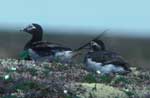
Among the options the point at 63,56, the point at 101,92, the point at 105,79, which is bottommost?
the point at 63,56

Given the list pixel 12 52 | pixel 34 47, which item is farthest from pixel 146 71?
pixel 12 52

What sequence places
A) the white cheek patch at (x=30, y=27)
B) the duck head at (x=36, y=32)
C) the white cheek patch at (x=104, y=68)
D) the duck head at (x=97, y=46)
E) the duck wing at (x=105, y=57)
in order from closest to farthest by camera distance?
the white cheek patch at (x=104, y=68), the duck wing at (x=105, y=57), the duck head at (x=97, y=46), the duck head at (x=36, y=32), the white cheek patch at (x=30, y=27)

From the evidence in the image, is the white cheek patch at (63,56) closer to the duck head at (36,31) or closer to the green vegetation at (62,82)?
the green vegetation at (62,82)

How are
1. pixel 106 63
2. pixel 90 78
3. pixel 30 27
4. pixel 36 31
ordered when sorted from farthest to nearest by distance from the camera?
pixel 30 27
pixel 36 31
pixel 106 63
pixel 90 78

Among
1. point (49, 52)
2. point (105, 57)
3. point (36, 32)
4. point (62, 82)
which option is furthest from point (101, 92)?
point (36, 32)

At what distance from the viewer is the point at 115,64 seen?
74.1ft

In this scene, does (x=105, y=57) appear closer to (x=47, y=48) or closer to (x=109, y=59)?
(x=109, y=59)

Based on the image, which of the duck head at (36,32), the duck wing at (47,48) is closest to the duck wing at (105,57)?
the duck wing at (47,48)

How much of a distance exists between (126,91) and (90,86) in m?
0.74

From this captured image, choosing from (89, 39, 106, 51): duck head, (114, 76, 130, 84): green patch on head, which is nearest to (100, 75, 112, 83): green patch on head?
(114, 76, 130, 84): green patch on head

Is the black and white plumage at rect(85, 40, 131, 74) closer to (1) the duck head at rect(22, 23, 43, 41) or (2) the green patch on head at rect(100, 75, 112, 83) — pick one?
(2) the green patch on head at rect(100, 75, 112, 83)

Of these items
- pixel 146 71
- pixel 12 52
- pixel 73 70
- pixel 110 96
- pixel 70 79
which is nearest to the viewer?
pixel 110 96

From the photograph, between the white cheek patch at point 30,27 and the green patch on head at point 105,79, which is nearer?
the green patch on head at point 105,79

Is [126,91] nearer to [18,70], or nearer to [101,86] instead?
[101,86]
